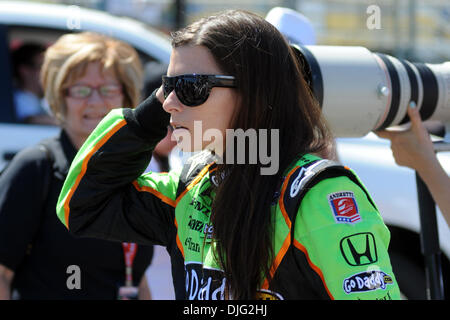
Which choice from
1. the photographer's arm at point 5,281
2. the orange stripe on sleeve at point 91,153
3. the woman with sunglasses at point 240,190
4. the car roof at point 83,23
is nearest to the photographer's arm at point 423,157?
the woman with sunglasses at point 240,190

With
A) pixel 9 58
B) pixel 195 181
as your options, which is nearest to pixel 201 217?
pixel 195 181

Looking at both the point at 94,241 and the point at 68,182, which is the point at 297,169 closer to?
the point at 68,182

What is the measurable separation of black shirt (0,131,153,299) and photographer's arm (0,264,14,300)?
0.06 ft

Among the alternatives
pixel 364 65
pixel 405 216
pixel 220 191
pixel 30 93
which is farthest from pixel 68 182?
pixel 30 93

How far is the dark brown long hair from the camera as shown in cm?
139

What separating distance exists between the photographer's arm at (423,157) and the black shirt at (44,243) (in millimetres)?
1013

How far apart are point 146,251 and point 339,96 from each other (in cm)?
99

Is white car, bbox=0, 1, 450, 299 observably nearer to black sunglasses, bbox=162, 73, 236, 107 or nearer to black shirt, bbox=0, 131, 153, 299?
black shirt, bbox=0, 131, 153, 299

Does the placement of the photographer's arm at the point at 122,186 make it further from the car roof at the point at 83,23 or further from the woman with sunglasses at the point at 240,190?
the car roof at the point at 83,23

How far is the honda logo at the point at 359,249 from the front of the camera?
1267 mm

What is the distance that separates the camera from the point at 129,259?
7.60ft

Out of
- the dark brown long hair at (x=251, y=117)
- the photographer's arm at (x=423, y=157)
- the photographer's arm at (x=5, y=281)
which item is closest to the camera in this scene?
the dark brown long hair at (x=251, y=117)

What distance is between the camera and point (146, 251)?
2.38 metres

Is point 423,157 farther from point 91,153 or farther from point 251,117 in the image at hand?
point 91,153
